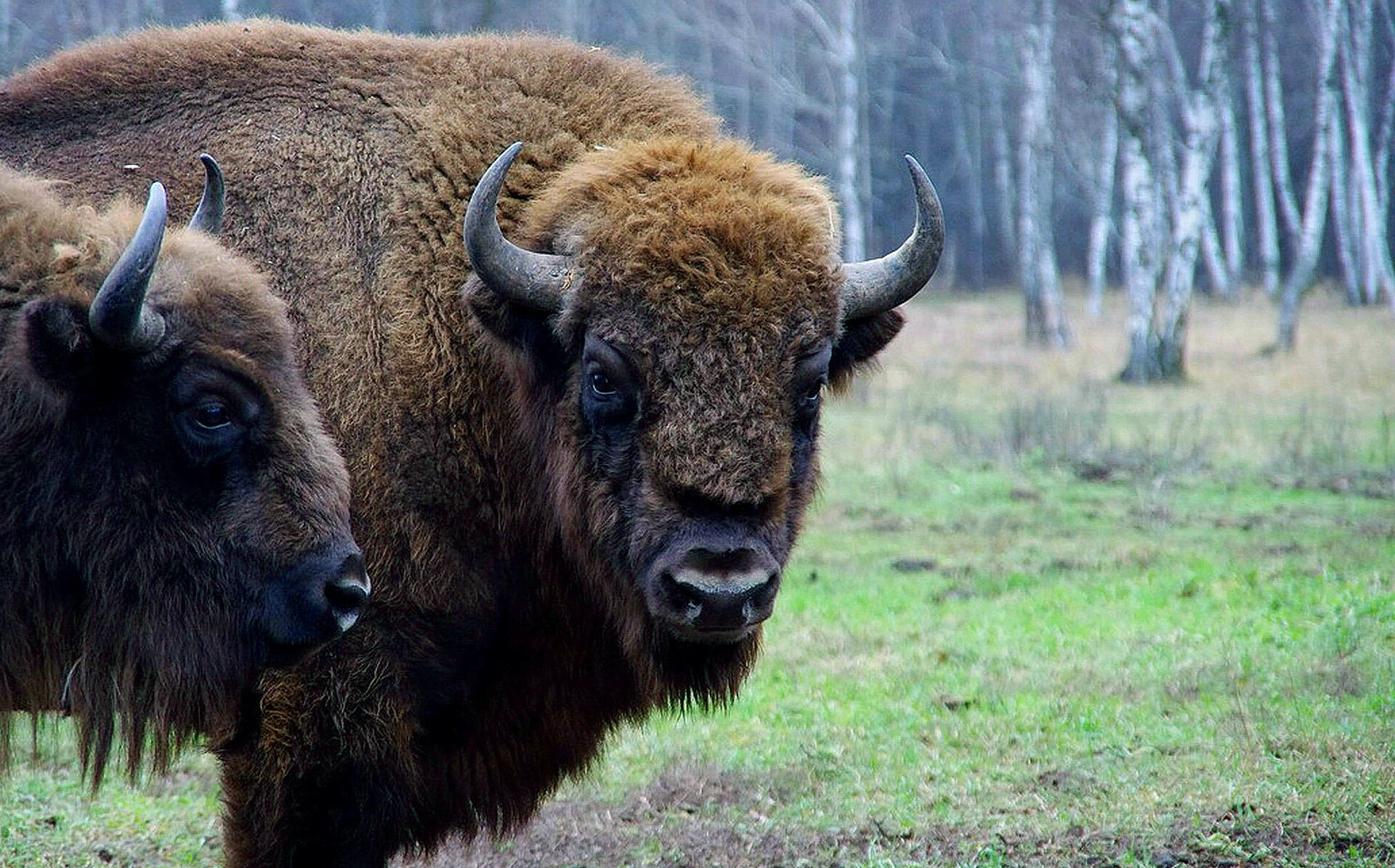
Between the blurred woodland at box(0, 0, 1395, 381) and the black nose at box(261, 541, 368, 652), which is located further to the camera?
the blurred woodland at box(0, 0, 1395, 381)

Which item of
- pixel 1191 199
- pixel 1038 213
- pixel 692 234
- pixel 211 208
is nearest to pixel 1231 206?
pixel 1038 213

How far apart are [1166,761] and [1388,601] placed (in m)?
2.27

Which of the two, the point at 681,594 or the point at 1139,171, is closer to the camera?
the point at 681,594

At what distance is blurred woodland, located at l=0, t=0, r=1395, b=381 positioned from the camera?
70.0ft

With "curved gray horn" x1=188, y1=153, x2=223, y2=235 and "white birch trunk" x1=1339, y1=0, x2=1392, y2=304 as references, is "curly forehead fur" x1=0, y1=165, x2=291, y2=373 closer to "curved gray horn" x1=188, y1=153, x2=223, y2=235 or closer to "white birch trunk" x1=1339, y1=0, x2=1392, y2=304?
"curved gray horn" x1=188, y1=153, x2=223, y2=235

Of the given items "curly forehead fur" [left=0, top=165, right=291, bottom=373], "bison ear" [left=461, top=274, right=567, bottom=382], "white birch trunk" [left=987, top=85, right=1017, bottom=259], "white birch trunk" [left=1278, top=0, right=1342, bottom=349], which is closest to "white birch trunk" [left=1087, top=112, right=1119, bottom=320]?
"white birch trunk" [left=987, top=85, right=1017, bottom=259]

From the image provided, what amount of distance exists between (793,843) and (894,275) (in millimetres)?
2083

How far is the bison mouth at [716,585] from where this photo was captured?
4.04m

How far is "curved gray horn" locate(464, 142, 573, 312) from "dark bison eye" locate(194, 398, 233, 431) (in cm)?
88

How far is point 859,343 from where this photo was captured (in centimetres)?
482

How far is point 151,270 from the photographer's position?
364cm

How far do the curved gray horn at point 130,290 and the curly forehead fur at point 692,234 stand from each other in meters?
1.26

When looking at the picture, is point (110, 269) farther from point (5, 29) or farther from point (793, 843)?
point (5, 29)

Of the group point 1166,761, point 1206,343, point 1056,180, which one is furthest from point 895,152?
point 1166,761
